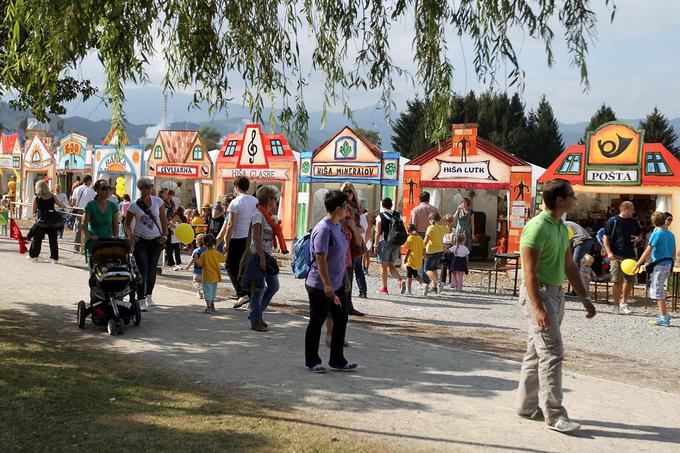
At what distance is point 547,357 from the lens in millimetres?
5301

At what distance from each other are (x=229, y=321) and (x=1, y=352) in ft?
9.23

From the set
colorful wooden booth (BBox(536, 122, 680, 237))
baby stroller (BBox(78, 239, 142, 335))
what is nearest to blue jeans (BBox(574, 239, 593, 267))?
colorful wooden booth (BBox(536, 122, 680, 237))

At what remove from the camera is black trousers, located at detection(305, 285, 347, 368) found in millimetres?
6668

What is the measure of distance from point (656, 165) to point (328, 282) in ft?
44.0

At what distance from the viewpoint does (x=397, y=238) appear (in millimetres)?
12922

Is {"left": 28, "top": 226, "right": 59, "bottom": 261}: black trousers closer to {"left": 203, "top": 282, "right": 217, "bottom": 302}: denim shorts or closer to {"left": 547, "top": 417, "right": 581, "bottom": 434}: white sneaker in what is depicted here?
{"left": 203, "top": 282, "right": 217, "bottom": 302}: denim shorts

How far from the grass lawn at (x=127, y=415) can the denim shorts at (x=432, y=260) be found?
765cm

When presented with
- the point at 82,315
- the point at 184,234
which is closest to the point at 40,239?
the point at 184,234

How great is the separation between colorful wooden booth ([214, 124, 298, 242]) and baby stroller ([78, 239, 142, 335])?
590 inches

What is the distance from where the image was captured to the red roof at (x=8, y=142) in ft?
119

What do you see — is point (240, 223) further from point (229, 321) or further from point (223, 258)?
point (229, 321)

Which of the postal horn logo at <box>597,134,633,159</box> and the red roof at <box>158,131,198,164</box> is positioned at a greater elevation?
the red roof at <box>158,131,198,164</box>

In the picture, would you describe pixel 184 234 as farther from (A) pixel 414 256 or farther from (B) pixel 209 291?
(B) pixel 209 291

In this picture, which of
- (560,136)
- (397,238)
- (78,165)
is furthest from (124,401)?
(560,136)
